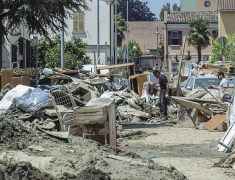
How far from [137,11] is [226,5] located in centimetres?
5757

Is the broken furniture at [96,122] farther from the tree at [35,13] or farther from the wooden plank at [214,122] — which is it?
the tree at [35,13]

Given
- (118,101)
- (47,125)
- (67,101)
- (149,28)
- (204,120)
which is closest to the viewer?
(47,125)

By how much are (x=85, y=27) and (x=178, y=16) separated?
3224cm

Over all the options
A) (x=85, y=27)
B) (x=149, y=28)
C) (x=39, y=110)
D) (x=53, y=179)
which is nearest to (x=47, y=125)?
(x=39, y=110)

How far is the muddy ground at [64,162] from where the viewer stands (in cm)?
934

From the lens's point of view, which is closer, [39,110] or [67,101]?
[39,110]

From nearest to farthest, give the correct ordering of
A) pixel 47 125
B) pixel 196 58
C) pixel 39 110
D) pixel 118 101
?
1. pixel 47 125
2. pixel 39 110
3. pixel 118 101
4. pixel 196 58

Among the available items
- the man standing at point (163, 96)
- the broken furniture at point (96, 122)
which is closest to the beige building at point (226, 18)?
the man standing at point (163, 96)

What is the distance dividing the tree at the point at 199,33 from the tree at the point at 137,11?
44.5m

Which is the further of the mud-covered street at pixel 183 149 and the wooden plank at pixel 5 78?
the wooden plank at pixel 5 78

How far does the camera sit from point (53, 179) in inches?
362

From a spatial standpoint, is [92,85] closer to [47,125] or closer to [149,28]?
[47,125]

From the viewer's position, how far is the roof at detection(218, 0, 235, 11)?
234ft

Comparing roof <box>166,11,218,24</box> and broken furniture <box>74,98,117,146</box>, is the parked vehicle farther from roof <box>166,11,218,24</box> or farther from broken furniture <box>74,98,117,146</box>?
roof <box>166,11,218,24</box>
